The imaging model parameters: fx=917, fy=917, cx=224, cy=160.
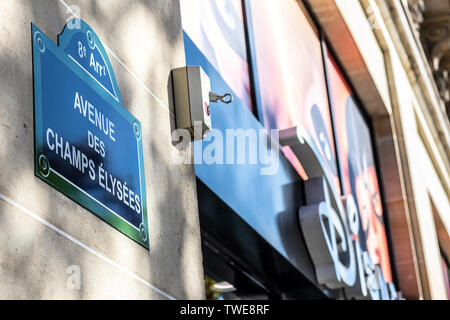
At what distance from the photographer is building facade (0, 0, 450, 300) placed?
2.54m

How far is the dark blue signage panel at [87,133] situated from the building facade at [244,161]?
2 cm

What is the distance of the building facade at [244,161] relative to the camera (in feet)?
8.34

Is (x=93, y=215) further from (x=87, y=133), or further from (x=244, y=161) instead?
(x=244, y=161)

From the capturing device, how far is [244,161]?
17.0 ft

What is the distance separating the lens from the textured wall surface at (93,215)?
238cm

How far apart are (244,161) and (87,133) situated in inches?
93.3

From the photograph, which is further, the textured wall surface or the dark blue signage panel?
the dark blue signage panel

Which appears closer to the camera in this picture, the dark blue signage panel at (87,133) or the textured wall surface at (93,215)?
the textured wall surface at (93,215)

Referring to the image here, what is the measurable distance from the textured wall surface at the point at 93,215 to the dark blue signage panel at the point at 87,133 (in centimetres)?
4

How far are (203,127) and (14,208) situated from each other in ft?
5.16

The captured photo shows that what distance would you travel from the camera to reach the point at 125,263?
2.95 m

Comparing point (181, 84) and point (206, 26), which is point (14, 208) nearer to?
point (181, 84)

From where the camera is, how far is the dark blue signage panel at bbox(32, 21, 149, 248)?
2635 mm
